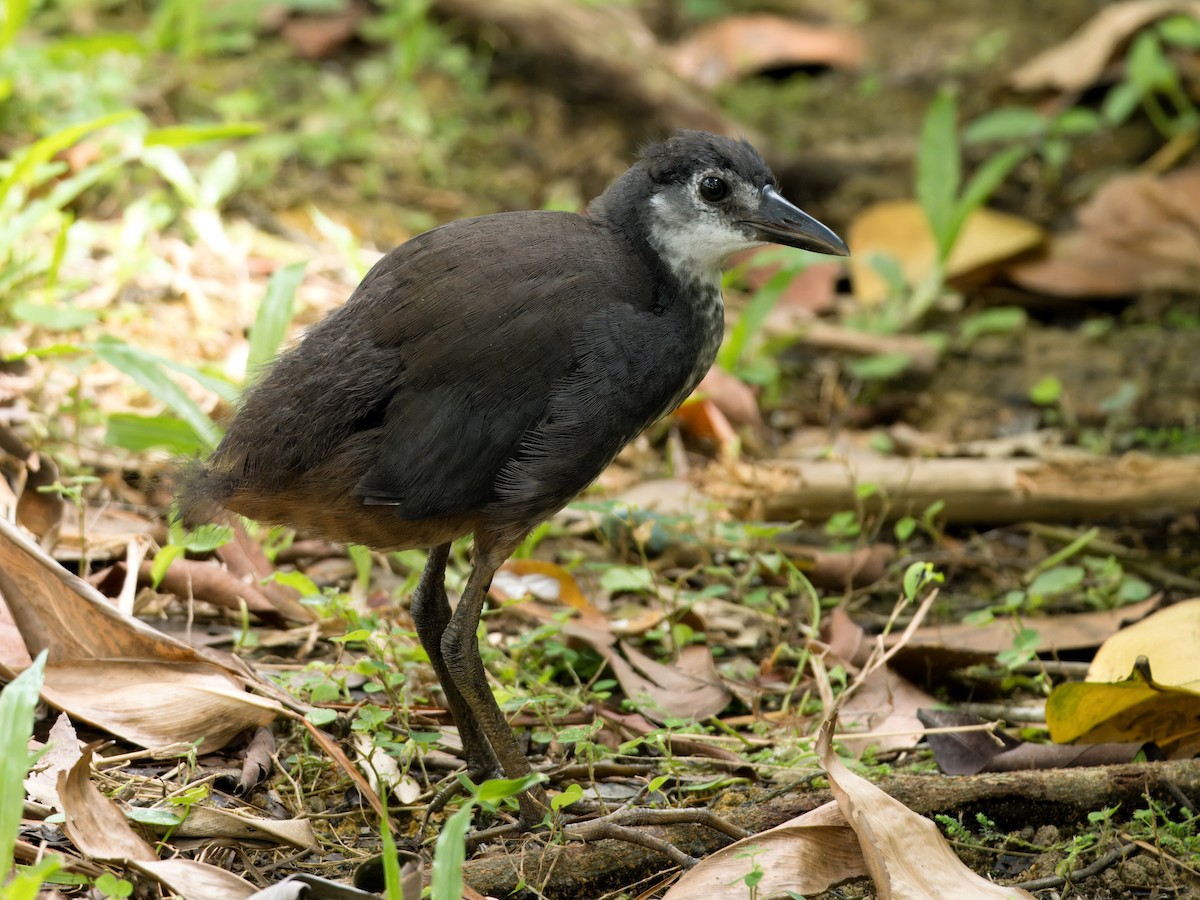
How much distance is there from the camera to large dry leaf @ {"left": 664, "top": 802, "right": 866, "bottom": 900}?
107 inches

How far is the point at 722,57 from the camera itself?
7332mm

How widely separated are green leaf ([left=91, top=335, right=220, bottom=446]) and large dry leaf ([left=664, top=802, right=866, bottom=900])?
1.80 metres

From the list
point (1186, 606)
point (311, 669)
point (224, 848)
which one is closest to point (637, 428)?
point (311, 669)

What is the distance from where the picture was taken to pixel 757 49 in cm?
732

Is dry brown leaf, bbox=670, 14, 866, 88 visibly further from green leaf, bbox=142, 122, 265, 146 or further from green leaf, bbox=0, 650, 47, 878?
green leaf, bbox=0, 650, 47, 878

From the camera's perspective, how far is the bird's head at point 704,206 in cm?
333

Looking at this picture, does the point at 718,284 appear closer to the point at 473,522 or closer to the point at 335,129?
the point at 473,522

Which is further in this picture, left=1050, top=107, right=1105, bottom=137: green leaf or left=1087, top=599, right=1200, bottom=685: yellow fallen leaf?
left=1050, top=107, right=1105, bottom=137: green leaf

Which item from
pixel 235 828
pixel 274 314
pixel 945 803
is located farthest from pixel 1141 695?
pixel 274 314

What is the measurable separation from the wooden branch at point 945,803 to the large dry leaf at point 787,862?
5.1 inches

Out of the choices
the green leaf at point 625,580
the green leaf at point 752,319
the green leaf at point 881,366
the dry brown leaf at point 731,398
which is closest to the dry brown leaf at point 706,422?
the dry brown leaf at point 731,398

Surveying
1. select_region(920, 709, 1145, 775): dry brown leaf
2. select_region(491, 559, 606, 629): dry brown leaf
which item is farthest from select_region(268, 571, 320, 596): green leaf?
select_region(920, 709, 1145, 775): dry brown leaf

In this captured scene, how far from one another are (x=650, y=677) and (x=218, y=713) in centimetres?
109

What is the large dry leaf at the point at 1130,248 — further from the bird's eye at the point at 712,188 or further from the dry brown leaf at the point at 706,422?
the bird's eye at the point at 712,188
